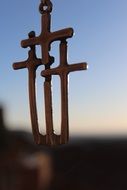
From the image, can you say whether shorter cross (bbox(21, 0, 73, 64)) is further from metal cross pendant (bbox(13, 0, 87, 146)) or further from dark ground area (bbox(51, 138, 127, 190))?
dark ground area (bbox(51, 138, 127, 190))

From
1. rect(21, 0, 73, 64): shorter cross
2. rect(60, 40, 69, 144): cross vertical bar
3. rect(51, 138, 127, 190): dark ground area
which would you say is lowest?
rect(51, 138, 127, 190): dark ground area

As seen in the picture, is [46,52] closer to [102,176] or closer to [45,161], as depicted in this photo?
[45,161]

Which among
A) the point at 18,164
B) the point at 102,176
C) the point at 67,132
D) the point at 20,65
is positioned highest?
the point at 20,65

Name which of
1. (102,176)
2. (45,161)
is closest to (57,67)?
(45,161)

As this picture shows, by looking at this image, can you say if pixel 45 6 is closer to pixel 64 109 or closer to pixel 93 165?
pixel 64 109

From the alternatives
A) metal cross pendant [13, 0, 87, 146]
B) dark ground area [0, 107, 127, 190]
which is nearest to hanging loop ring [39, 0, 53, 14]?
metal cross pendant [13, 0, 87, 146]

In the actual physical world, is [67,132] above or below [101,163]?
above
